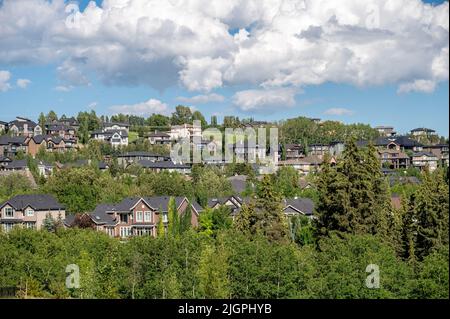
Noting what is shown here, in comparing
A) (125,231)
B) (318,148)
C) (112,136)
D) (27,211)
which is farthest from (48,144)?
(125,231)

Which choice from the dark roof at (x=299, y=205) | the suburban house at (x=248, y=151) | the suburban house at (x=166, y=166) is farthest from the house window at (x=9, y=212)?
the suburban house at (x=248, y=151)

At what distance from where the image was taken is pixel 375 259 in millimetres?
15758

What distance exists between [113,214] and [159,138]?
3394cm

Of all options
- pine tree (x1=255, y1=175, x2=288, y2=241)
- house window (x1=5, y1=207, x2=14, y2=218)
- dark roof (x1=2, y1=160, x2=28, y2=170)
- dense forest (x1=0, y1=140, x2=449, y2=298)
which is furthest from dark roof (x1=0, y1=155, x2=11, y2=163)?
pine tree (x1=255, y1=175, x2=288, y2=241)

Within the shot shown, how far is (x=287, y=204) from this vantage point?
37750mm

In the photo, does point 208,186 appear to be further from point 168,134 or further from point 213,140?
point 168,134

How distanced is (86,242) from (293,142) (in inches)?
2005

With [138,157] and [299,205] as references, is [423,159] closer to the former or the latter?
[299,205]

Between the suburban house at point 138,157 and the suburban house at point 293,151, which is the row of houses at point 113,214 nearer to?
the suburban house at point 138,157

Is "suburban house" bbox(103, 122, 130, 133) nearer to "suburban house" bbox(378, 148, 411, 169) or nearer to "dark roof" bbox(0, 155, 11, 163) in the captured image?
"dark roof" bbox(0, 155, 11, 163)

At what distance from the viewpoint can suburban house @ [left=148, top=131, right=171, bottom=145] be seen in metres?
68.3

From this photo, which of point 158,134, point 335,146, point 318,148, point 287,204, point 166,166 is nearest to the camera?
point 287,204

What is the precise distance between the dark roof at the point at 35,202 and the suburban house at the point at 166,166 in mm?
16314
